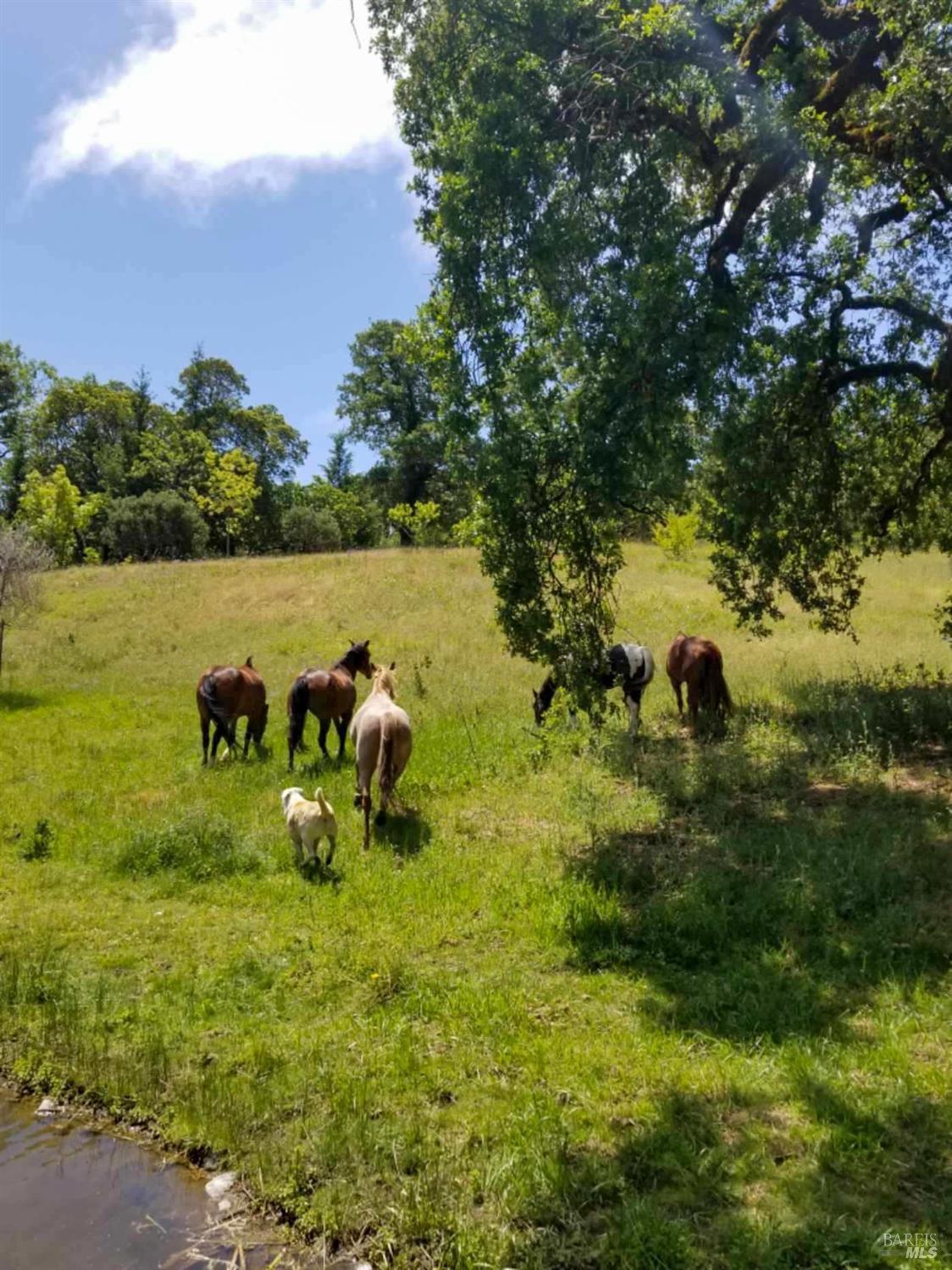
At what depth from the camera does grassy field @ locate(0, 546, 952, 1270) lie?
427 cm

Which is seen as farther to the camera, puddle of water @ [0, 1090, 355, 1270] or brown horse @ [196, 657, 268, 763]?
brown horse @ [196, 657, 268, 763]

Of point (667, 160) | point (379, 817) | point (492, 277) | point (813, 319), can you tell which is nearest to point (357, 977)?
point (379, 817)

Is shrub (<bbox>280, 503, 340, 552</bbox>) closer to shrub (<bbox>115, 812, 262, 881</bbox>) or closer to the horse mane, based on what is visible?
the horse mane

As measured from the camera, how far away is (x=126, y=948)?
7641 millimetres

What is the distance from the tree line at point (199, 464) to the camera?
5816 cm

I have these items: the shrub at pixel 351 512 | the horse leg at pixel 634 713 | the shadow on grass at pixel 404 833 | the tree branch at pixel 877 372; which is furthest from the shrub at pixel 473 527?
the shrub at pixel 351 512

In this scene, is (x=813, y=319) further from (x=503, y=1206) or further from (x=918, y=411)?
(x=503, y=1206)

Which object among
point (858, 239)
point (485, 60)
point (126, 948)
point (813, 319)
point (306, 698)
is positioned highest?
point (485, 60)

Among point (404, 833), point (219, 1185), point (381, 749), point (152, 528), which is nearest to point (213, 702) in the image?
point (381, 749)

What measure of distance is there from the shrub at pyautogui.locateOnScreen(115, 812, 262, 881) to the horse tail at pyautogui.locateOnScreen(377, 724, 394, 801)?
175 centimetres

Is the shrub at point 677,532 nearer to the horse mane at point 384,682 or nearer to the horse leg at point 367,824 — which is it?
the horse mane at point 384,682

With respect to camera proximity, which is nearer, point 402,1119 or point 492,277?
point 402,1119

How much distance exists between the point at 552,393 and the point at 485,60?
379 cm

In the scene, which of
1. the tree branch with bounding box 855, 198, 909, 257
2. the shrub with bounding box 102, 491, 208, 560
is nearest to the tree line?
the shrub with bounding box 102, 491, 208, 560
